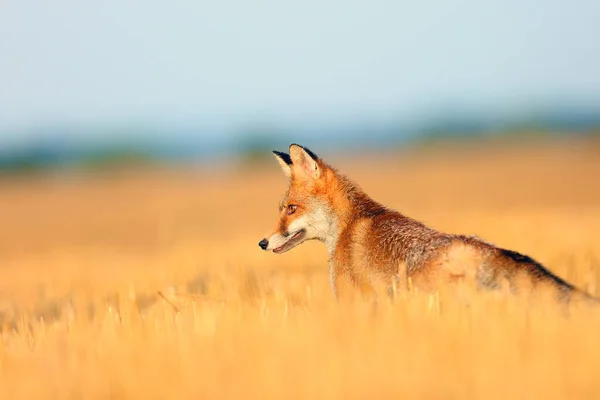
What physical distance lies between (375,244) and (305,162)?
5.22 feet

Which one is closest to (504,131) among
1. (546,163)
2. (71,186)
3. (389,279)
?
(546,163)

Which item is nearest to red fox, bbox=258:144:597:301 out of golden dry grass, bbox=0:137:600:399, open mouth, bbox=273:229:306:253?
open mouth, bbox=273:229:306:253

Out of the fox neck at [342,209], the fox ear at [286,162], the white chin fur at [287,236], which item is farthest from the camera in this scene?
the fox ear at [286,162]

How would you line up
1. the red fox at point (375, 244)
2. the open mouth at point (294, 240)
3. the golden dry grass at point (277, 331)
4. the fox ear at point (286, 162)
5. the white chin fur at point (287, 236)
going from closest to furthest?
the golden dry grass at point (277, 331) → the red fox at point (375, 244) → the white chin fur at point (287, 236) → the open mouth at point (294, 240) → the fox ear at point (286, 162)

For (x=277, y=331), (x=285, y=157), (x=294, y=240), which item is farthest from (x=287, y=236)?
(x=277, y=331)

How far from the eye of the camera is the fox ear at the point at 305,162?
9.53m

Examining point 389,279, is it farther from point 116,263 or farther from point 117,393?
point 116,263

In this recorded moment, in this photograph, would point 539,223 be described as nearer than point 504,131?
Yes

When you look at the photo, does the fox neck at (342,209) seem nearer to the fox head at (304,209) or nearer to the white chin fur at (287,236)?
the fox head at (304,209)

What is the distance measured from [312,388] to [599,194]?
35928 millimetres

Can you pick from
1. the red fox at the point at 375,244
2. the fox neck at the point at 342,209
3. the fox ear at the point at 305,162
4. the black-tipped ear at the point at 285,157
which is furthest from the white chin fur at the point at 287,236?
the black-tipped ear at the point at 285,157

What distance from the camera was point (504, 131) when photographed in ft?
277

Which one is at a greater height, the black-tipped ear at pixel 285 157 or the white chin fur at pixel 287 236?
the black-tipped ear at pixel 285 157

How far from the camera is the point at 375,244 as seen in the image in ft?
28.2
